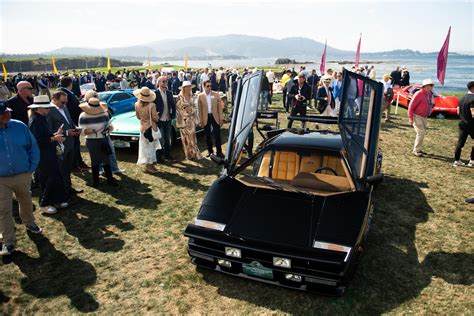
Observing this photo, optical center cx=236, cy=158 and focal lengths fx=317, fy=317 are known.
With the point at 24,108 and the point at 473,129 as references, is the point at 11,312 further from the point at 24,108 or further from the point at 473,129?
the point at 473,129

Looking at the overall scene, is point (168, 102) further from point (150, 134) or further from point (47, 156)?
point (47, 156)

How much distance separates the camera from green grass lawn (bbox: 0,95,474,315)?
339 cm

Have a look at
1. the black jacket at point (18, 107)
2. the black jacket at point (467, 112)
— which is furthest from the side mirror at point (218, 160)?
the black jacket at point (467, 112)

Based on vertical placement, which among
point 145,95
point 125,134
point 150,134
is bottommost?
point 125,134

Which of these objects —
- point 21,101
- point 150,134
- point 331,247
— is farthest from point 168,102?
point 331,247

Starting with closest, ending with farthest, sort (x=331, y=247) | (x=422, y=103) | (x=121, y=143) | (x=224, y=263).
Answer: (x=331, y=247) < (x=224, y=263) < (x=422, y=103) < (x=121, y=143)

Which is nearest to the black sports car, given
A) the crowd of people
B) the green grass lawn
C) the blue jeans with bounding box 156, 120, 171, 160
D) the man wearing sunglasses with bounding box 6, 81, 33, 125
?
the green grass lawn

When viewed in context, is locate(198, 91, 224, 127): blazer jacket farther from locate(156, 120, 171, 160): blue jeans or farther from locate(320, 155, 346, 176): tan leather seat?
locate(320, 155, 346, 176): tan leather seat

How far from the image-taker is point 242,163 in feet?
14.8

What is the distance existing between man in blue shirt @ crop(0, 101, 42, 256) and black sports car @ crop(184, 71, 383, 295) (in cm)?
254

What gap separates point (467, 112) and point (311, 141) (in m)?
4.71

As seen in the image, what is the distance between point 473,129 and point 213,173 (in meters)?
5.83

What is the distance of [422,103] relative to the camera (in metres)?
8.10

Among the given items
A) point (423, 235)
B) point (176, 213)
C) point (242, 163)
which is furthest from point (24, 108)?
point (423, 235)
